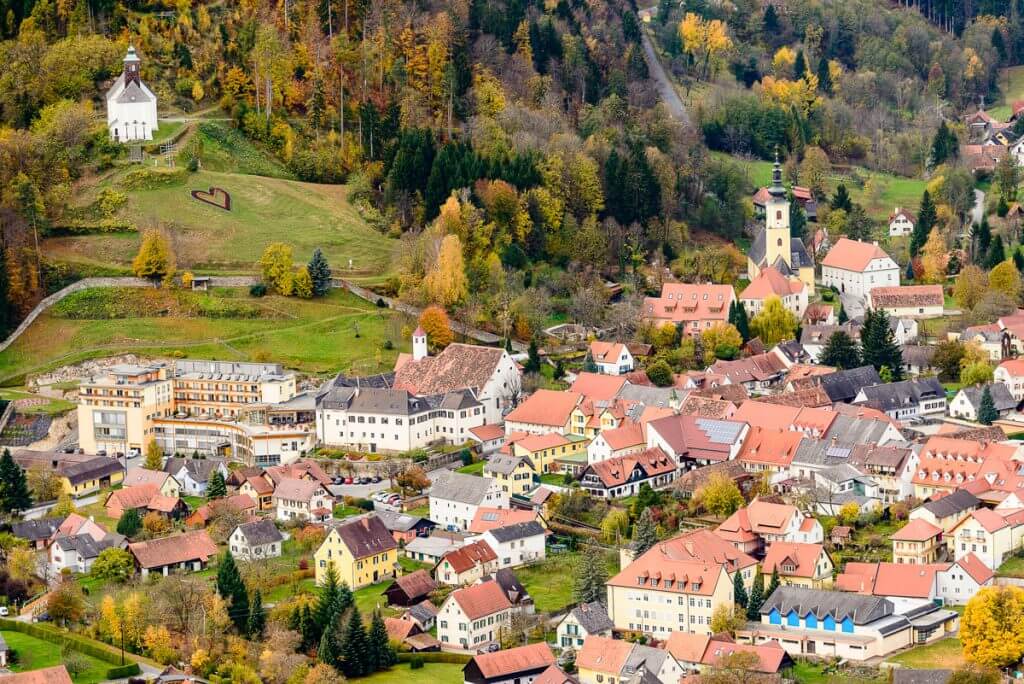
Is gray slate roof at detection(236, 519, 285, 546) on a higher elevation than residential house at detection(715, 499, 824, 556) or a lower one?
lower

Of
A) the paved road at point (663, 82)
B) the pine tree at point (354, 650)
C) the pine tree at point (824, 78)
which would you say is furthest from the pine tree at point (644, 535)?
the pine tree at point (824, 78)

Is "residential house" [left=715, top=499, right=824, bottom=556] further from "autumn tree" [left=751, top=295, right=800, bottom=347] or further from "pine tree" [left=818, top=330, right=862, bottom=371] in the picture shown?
"autumn tree" [left=751, top=295, right=800, bottom=347]

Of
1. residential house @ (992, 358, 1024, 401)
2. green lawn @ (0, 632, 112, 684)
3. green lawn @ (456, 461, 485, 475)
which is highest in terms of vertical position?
residential house @ (992, 358, 1024, 401)

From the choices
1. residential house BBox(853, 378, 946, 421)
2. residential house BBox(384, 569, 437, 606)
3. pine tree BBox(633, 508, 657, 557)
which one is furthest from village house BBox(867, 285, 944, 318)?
residential house BBox(384, 569, 437, 606)

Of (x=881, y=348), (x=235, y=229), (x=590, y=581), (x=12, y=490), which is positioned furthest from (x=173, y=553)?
(x=881, y=348)

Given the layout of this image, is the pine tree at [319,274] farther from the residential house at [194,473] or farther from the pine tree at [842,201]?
the pine tree at [842,201]

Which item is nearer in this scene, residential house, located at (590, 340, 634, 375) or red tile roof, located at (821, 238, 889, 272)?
residential house, located at (590, 340, 634, 375)

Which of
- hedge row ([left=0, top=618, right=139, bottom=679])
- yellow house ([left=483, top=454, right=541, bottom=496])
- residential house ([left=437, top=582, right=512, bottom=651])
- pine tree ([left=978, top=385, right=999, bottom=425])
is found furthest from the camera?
pine tree ([left=978, top=385, right=999, bottom=425])
